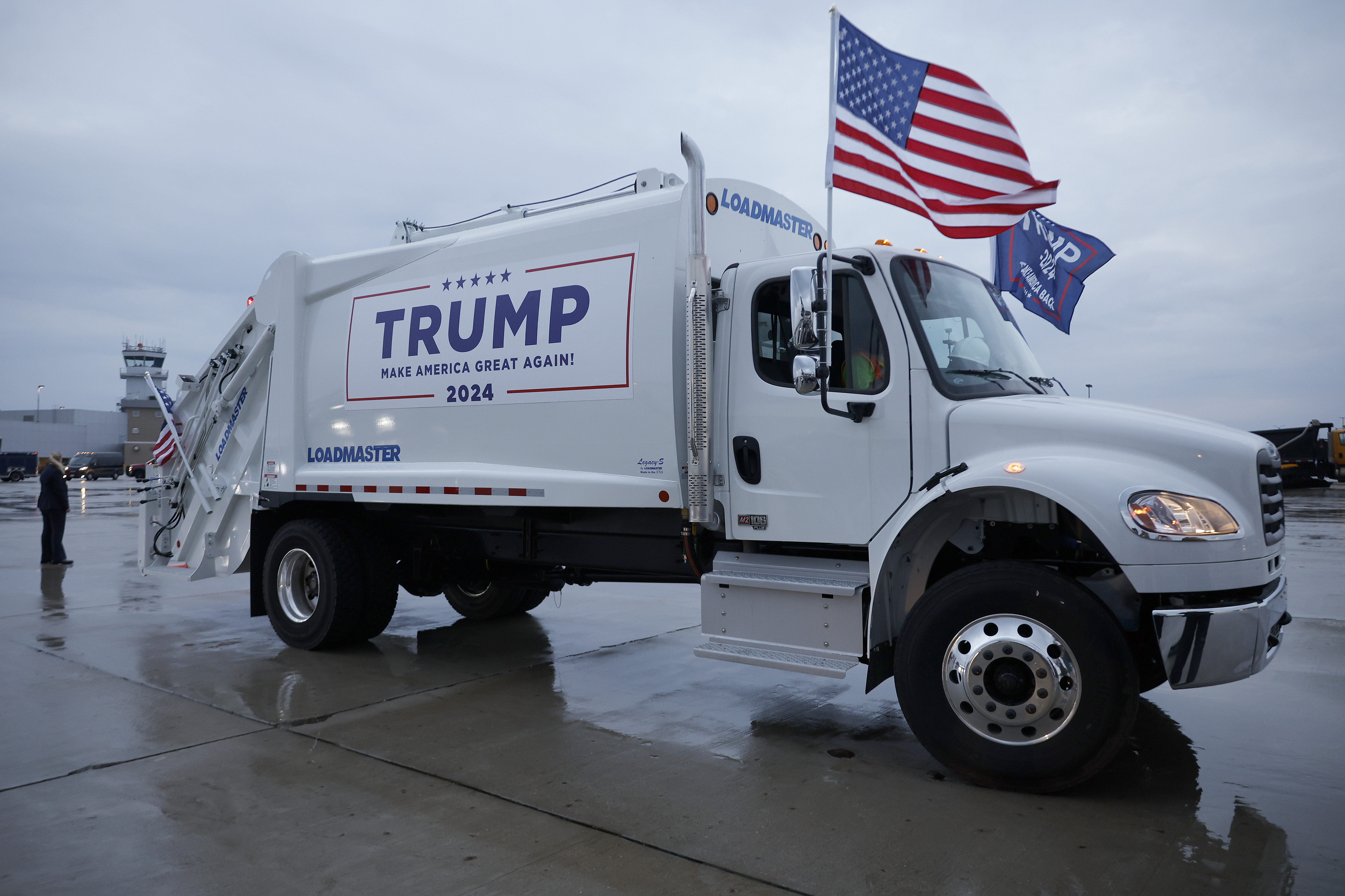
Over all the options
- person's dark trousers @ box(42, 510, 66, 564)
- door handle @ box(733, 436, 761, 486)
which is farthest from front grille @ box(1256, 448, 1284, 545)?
Answer: person's dark trousers @ box(42, 510, 66, 564)

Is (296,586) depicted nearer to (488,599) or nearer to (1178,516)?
(488,599)

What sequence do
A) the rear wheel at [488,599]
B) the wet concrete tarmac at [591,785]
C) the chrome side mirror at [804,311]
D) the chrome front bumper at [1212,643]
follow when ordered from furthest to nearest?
the rear wheel at [488,599], the chrome side mirror at [804,311], the chrome front bumper at [1212,643], the wet concrete tarmac at [591,785]

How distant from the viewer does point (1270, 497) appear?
406 centimetres

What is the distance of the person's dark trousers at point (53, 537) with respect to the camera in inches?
486

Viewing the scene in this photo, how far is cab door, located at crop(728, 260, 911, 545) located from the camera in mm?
4633

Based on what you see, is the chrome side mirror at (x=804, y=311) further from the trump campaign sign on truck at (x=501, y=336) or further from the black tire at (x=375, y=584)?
the black tire at (x=375, y=584)

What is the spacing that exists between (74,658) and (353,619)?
2.09 meters

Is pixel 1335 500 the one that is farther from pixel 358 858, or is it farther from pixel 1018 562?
pixel 358 858

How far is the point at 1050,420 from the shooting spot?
4.25 m

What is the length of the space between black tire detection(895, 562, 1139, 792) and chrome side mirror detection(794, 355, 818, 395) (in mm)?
1135

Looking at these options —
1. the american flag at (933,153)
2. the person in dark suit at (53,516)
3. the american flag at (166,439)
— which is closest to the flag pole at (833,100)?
the american flag at (933,153)

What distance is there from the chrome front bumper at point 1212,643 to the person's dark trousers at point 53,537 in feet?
44.2

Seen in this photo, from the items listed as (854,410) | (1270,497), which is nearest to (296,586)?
(854,410)

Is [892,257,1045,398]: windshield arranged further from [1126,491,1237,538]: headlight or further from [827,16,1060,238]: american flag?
[1126,491,1237,538]: headlight
